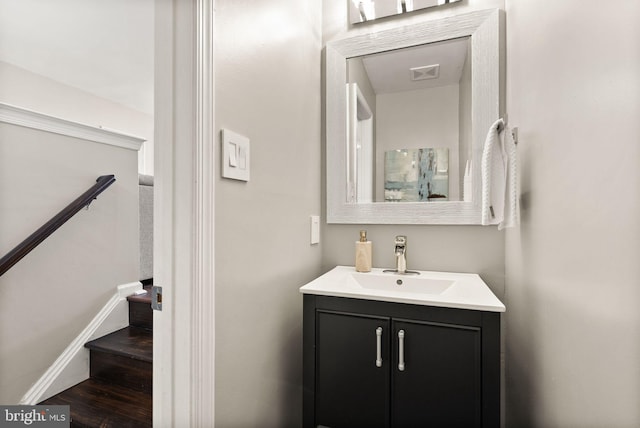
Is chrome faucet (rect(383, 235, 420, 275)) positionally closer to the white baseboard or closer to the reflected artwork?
the reflected artwork

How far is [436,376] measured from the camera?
3.04ft

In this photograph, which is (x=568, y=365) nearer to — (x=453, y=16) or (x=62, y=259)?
(x=453, y=16)

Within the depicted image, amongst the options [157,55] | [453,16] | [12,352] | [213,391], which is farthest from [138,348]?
[453,16]

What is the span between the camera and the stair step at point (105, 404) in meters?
1.33

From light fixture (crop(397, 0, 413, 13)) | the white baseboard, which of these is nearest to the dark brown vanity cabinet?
light fixture (crop(397, 0, 413, 13))

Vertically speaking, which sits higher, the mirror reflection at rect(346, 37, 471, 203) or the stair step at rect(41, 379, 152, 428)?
the mirror reflection at rect(346, 37, 471, 203)

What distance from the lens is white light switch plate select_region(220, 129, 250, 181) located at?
0.80 metres

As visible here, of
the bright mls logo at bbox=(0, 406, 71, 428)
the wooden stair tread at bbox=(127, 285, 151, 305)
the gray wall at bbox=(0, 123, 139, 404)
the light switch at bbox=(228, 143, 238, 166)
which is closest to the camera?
the light switch at bbox=(228, 143, 238, 166)

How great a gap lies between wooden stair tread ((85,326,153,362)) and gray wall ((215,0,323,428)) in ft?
2.66

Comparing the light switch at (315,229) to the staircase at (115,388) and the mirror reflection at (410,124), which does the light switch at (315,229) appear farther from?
the staircase at (115,388)

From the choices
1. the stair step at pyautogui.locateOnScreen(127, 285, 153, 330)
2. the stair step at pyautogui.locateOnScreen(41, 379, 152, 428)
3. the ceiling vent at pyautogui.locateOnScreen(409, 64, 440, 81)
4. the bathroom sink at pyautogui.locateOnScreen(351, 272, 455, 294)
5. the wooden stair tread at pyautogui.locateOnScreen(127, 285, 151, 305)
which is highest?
the ceiling vent at pyautogui.locateOnScreen(409, 64, 440, 81)

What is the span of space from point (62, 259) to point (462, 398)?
2.07 m

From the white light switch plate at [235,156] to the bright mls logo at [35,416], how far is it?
126 cm

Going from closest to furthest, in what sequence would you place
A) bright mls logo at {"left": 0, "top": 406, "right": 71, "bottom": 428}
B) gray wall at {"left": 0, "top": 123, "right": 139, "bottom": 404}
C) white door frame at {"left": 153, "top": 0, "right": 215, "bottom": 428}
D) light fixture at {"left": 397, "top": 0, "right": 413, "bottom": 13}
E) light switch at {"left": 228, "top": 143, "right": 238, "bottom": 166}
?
white door frame at {"left": 153, "top": 0, "right": 215, "bottom": 428}
light switch at {"left": 228, "top": 143, "right": 238, "bottom": 166}
bright mls logo at {"left": 0, "top": 406, "right": 71, "bottom": 428}
light fixture at {"left": 397, "top": 0, "right": 413, "bottom": 13}
gray wall at {"left": 0, "top": 123, "right": 139, "bottom": 404}
